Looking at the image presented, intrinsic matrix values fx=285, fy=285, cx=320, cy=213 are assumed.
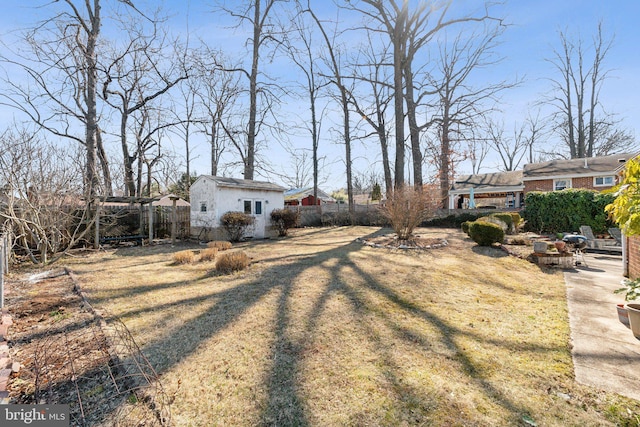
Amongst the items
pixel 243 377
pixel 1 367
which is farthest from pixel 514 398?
pixel 1 367

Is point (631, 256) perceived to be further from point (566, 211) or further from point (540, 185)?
point (540, 185)

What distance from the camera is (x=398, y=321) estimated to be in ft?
13.6

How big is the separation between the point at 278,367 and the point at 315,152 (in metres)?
24.3

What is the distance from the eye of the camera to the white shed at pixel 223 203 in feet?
43.9

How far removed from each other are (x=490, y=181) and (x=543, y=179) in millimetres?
4790

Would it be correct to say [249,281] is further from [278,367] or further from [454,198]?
[454,198]

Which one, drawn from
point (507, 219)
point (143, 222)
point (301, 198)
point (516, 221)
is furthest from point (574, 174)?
point (143, 222)

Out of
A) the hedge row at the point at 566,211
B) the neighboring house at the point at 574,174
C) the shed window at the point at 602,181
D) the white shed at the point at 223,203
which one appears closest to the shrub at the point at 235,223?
the white shed at the point at 223,203

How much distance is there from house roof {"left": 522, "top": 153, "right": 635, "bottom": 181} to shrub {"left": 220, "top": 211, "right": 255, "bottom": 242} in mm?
20538

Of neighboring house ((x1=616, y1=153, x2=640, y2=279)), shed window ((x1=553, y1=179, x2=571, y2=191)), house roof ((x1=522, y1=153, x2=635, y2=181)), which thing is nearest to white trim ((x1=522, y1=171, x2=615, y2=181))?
house roof ((x1=522, y1=153, x2=635, y2=181))

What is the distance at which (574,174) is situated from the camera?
19125 millimetres

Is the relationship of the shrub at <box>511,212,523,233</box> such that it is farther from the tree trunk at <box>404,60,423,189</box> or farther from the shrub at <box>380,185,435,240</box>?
the shrub at <box>380,185,435,240</box>

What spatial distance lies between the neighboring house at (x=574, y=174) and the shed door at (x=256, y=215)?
1953 cm

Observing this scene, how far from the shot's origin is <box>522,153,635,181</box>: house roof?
60.7 feet
